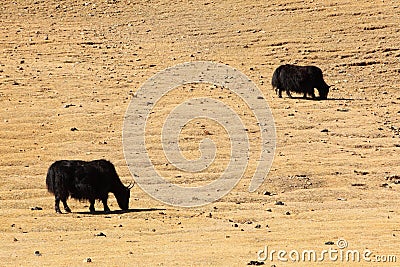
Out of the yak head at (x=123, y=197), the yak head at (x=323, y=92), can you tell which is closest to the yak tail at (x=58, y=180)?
the yak head at (x=123, y=197)

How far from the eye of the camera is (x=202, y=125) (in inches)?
647

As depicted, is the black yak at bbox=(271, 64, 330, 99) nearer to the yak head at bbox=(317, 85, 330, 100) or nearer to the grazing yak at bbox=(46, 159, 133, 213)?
the yak head at bbox=(317, 85, 330, 100)

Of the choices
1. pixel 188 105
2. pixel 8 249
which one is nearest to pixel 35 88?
pixel 188 105

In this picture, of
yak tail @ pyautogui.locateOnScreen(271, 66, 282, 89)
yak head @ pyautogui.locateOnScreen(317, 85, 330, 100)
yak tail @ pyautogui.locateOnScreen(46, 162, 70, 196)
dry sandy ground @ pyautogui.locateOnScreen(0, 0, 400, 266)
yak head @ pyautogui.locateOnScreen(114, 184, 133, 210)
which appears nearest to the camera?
dry sandy ground @ pyautogui.locateOnScreen(0, 0, 400, 266)

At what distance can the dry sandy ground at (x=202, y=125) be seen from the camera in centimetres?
909

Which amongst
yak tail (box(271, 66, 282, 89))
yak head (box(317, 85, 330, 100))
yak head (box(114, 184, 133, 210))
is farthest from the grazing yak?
yak head (box(317, 85, 330, 100))

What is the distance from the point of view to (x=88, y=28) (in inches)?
1001

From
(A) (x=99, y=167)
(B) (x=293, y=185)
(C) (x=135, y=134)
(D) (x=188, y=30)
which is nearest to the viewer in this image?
(A) (x=99, y=167)

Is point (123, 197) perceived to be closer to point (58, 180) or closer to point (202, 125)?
point (58, 180)

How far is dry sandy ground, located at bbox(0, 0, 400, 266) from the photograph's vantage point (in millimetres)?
9094

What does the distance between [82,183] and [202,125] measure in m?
5.55

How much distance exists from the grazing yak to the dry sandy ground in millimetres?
254

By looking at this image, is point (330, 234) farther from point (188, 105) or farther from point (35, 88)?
point (35, 88)

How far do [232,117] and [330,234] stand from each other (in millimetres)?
8141
